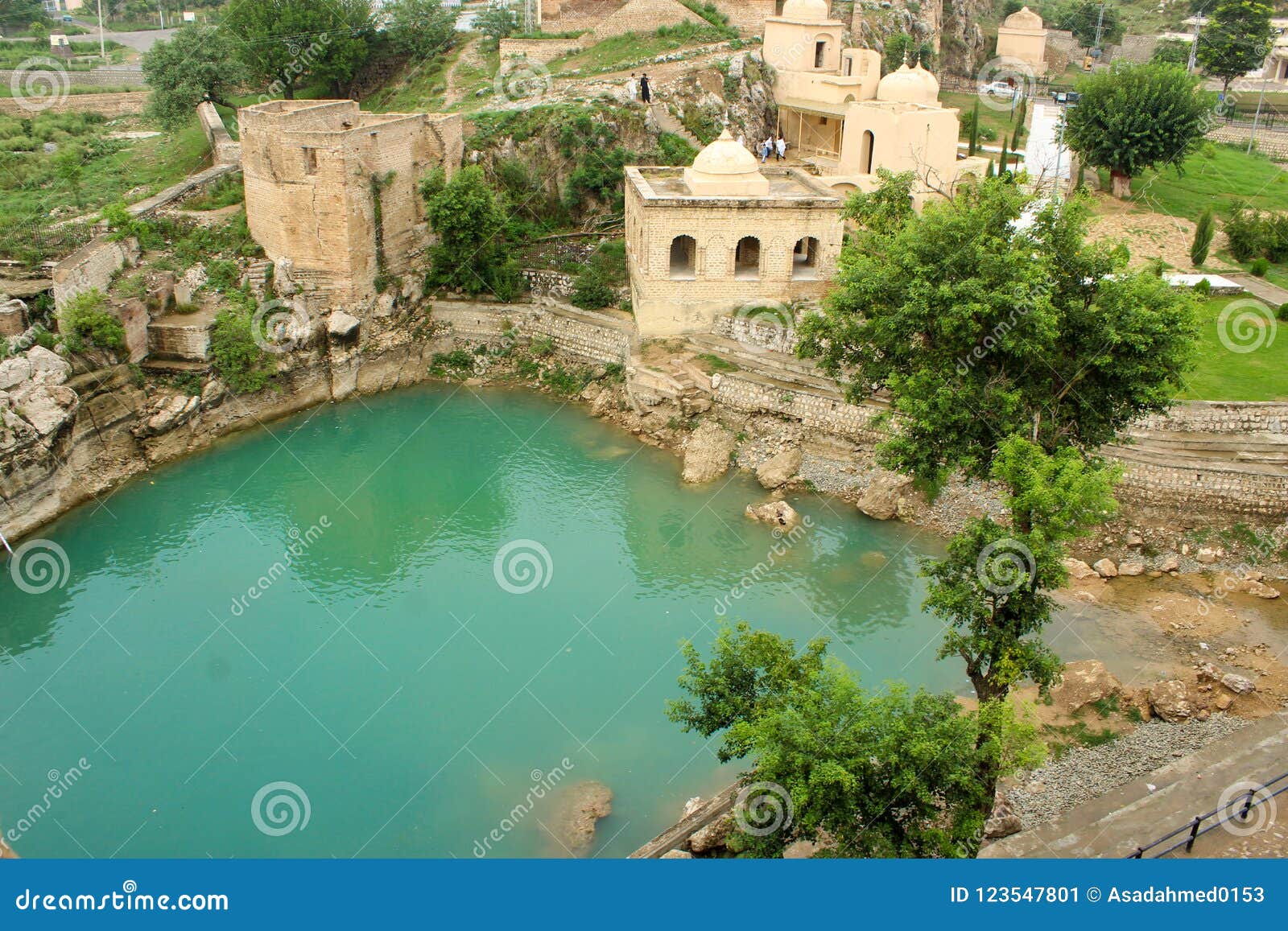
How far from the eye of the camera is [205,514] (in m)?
21.0

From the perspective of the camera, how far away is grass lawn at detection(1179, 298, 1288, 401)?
20.6 m

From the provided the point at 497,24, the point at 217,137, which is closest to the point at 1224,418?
the point at 217,137

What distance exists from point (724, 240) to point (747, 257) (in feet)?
7.64

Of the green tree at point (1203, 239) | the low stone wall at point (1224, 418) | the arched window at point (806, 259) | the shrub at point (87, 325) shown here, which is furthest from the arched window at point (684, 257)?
the green tree at point (1203, 239)

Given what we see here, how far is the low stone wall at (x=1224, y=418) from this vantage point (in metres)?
20.0

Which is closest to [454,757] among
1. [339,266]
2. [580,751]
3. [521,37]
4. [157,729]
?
[580,751]

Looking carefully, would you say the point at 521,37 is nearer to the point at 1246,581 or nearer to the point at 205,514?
the point at 205,514

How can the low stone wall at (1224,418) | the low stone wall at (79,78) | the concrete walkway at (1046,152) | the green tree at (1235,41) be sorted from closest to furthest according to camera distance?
1. the low stone wall at (1224,418)
2. the concrete walkway at (1046,152)
3. the low stone wall at (79,78)
4. the green tree at (1235,41)

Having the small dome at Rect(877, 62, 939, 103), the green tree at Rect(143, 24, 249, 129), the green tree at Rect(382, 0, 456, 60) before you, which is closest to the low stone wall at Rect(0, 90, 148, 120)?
the green tree at Rect(143, 24, 249, 129)

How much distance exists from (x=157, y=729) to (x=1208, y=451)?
1806cm
